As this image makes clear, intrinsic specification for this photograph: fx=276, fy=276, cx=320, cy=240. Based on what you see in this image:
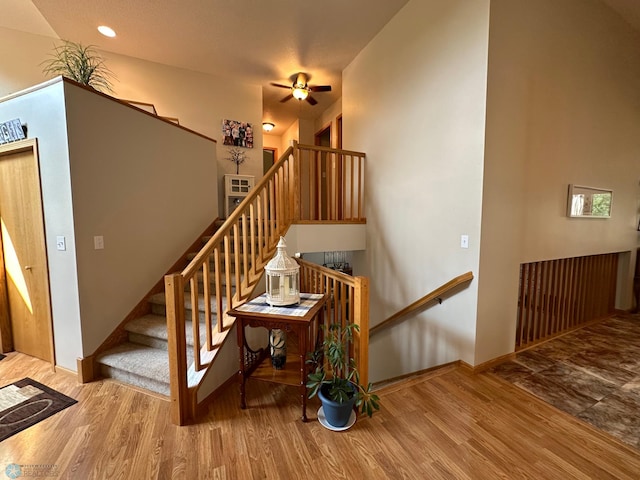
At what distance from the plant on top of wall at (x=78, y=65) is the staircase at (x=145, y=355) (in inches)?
89.2

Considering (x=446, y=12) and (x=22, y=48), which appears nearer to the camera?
(x=446, y=12)

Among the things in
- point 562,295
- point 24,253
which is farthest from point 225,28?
point 562,295

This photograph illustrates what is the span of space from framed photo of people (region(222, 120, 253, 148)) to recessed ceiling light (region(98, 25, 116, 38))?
178 centimetres

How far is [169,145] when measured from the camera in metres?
3.25

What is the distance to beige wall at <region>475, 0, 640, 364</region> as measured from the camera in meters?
2.45

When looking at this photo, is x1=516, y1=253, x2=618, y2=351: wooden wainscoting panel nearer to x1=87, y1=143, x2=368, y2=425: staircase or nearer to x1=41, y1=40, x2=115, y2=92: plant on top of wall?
x1=87, y1=143, x2=368, y2=425: staircase

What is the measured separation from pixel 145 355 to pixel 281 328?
147cm

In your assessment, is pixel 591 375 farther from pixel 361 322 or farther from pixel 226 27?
pixel 226 27

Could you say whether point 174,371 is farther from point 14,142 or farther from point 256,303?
point 14,142

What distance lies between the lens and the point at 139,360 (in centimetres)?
Result: 240

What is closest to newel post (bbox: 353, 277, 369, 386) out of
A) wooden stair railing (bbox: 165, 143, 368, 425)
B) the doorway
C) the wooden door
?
wooden stair railing (bbox: 165, 143, 368, 425)

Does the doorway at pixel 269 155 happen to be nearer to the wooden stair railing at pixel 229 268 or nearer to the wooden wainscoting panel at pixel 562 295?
the wooden stair railing at pixel 229 268

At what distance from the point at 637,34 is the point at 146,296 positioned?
23.0ft

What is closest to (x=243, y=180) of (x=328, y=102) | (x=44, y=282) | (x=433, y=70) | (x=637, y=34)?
(x=328, y=102)
